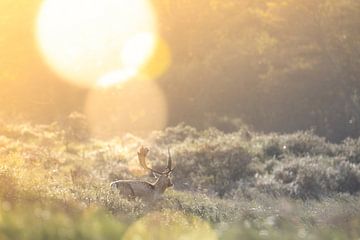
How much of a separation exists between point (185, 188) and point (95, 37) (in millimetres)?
32717

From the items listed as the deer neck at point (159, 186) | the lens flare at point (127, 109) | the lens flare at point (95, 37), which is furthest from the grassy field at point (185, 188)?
the lens flare at point (95, 37)

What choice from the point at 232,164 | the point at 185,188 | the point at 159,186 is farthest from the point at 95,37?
the point at 159,186

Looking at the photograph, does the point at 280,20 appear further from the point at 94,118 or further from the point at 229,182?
the point at 229,182

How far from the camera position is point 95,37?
50750 mm

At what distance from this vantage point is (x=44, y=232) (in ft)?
18.9

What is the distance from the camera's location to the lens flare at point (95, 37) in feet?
158

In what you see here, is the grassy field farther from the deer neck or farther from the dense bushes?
the deer neck

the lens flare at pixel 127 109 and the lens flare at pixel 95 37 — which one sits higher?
the lens flare at pixel 95 37

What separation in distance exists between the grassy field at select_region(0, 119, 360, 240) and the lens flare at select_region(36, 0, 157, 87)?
1321 centimetres

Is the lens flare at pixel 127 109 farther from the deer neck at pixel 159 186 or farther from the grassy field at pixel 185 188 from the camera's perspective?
the deer neck at pixel 159 186

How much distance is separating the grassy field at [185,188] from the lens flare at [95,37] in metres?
13.2

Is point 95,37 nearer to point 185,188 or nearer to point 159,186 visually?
point 185,188

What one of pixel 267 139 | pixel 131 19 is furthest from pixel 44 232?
pixel 131 19

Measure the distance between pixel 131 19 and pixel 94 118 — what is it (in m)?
16.6
